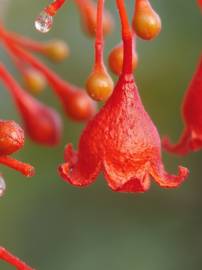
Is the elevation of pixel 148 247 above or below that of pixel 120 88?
below

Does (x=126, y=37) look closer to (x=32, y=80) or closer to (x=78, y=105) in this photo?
(x=78, y=105)

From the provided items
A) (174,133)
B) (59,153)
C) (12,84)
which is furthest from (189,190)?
(12,84)

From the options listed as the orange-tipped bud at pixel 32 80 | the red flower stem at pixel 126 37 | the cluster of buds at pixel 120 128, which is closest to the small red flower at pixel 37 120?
the orange-tipped bud at pixel 32 80

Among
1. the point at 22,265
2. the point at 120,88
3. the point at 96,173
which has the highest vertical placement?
the point at 120,88

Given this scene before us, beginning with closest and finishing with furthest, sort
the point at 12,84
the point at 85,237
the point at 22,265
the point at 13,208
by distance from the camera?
the point at 22,265
the point at 12,84
the point at 13,208
the point at 85,237

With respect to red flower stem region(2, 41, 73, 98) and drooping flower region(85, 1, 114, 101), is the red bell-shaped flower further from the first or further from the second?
red flower stem region(2, 41, 73, 98)

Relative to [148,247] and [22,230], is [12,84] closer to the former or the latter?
[22,230]

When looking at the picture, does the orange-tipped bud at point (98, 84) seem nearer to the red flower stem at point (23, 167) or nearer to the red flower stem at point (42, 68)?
the red flower stem at point (23, 167)
